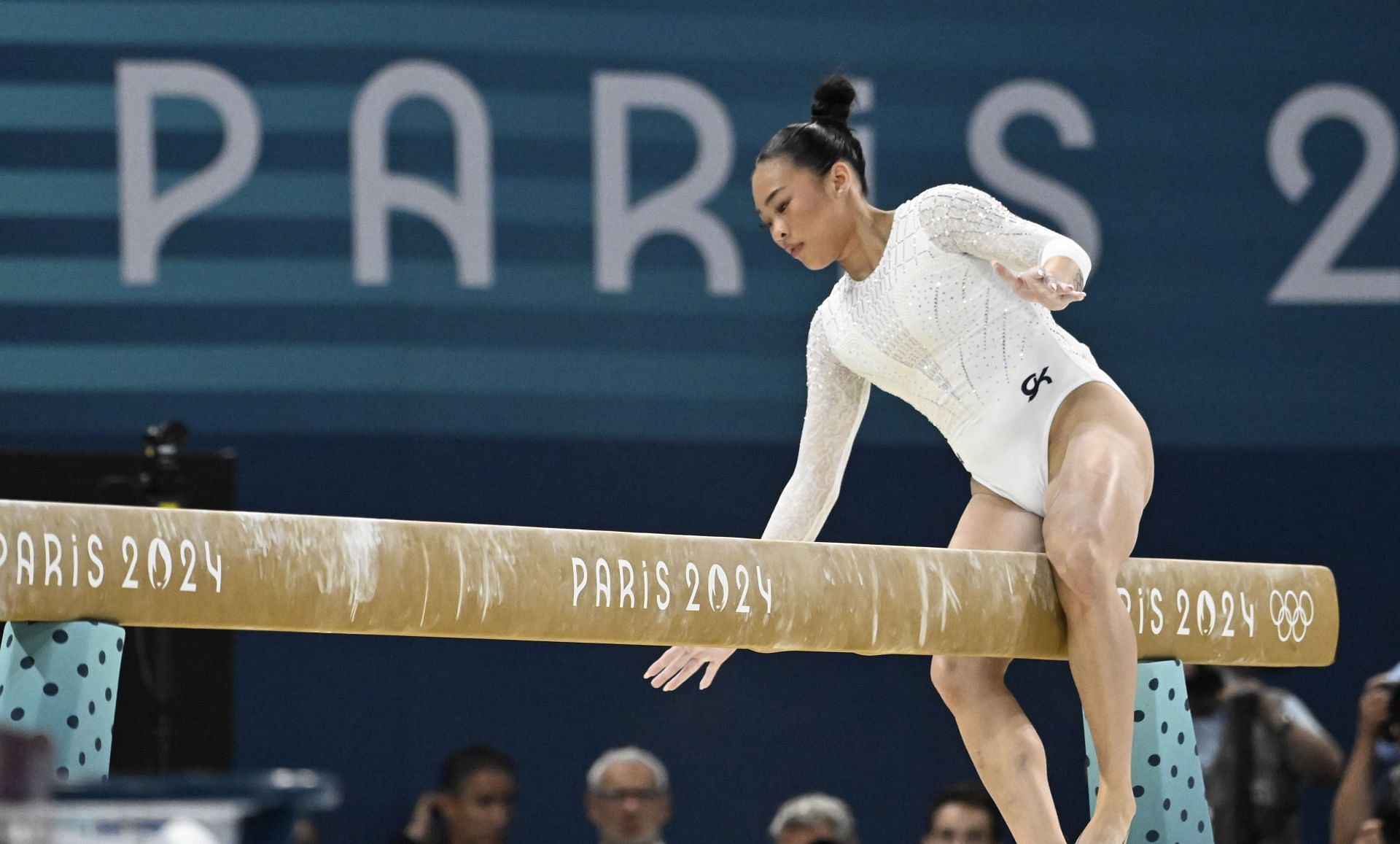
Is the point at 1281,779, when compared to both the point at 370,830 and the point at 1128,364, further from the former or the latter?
the point at 370,830

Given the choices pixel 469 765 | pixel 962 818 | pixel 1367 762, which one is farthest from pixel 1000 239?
pixel 469 765

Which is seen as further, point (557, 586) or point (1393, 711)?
point (1393, 711)

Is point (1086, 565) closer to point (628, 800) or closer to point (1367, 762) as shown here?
point (1367, 762)

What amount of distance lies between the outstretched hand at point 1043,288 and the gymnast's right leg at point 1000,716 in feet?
1.59

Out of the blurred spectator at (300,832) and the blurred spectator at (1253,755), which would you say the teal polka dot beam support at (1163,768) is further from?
the blurred spectator at (300,832)

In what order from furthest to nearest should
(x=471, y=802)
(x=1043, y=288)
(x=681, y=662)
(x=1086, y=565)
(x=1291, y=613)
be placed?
(x=471, y=802) → (x=1291, y=613) → (x=681, y=662) → (x=1086, y=565) → (x=1043, y=288)

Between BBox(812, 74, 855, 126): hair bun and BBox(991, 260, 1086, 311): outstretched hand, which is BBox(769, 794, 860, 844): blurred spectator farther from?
BBox(991, 260, 1086, 311): outstretched hand

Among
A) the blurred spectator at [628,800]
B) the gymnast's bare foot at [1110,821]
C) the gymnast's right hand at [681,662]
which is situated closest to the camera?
the gymnast's bare foot at [1110,821]

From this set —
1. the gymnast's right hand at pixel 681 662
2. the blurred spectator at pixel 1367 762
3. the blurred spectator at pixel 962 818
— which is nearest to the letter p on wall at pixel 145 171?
the blurred spectator at pixel 962 818

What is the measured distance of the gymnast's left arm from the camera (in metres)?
2.89

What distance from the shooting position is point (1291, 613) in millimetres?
3469

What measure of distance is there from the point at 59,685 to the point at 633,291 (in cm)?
362

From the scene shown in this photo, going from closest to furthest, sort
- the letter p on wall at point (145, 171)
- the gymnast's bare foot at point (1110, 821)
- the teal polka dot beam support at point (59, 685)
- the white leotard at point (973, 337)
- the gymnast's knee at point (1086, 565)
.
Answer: the teal polka dot beam support at point (59, 685) → the gymnast's bare foot at point (1110, 821) → the gymnast's knee at point (1086, 565) → the white leotard at point (973, 337) → the letter p on wall at point (145, 171)

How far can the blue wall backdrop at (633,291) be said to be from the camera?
561cm
